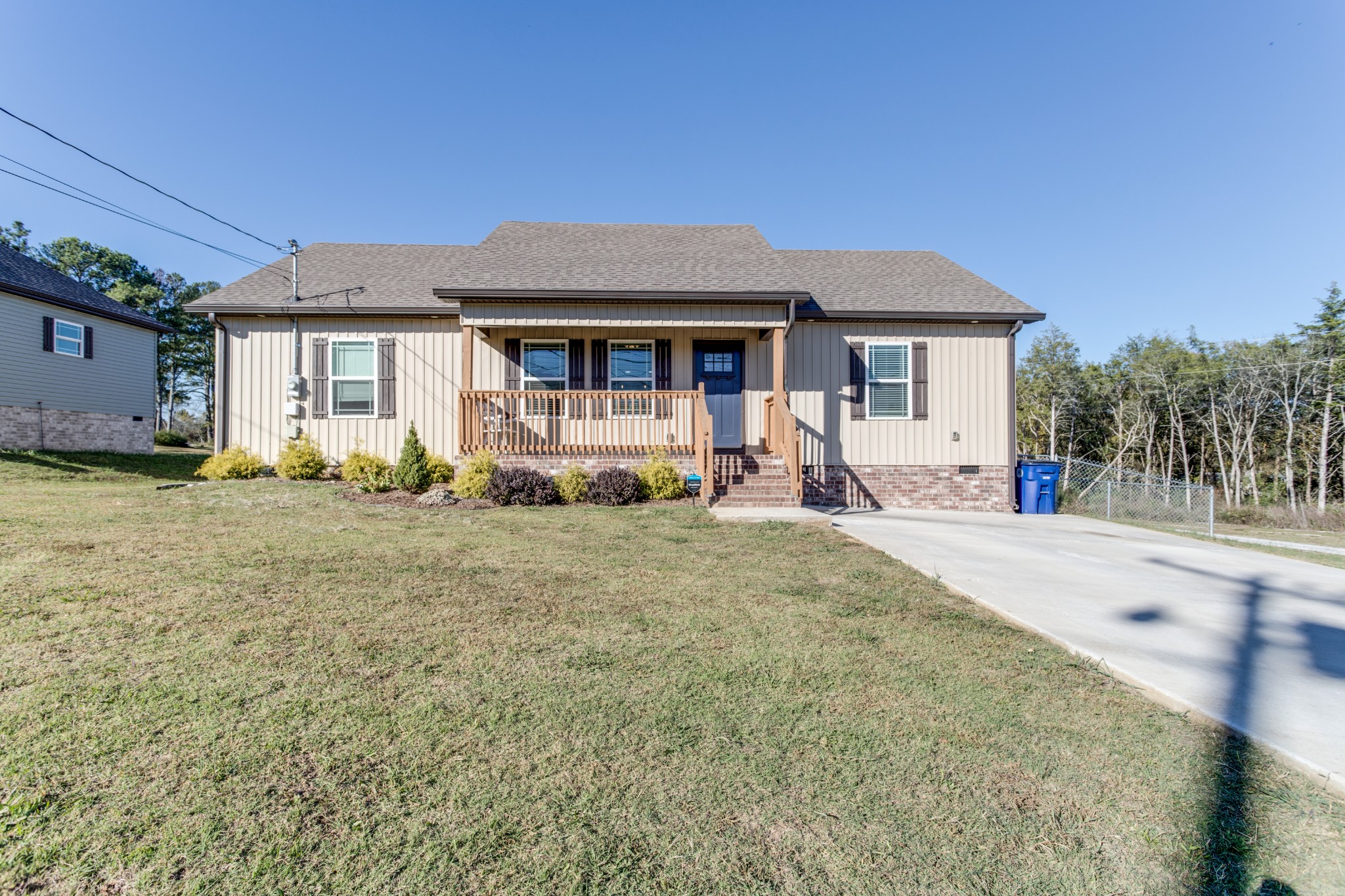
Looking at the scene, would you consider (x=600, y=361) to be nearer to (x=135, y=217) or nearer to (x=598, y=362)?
(x=598, y=362)

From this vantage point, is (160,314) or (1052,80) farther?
(160,314)

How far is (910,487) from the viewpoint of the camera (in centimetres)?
1085

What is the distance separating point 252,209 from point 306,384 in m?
6.34

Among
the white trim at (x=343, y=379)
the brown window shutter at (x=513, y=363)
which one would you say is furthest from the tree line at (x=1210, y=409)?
the white trim at (x=343, y=379)

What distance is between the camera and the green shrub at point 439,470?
932cm

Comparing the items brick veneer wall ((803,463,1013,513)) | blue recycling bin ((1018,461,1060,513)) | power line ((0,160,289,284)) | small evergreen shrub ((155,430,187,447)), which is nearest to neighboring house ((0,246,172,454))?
power line ((0,160,289,284))

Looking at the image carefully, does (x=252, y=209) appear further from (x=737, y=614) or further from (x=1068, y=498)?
(x=1068, y=498)

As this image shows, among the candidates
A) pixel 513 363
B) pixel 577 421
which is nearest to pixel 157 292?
pixel 513 363

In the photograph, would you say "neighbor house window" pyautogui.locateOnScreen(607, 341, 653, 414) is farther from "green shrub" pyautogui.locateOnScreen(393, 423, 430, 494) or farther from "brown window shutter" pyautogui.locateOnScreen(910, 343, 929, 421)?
"brown window shutter" pyautogui.locateOnScreen(910, 343, 929, 421)

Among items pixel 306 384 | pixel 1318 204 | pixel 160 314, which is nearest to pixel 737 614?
pixel 306 384

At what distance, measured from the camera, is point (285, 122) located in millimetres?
12781

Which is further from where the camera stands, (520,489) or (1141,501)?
(1141,501)

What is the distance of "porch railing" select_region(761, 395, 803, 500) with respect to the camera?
29.4ft

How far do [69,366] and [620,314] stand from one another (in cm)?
1585
